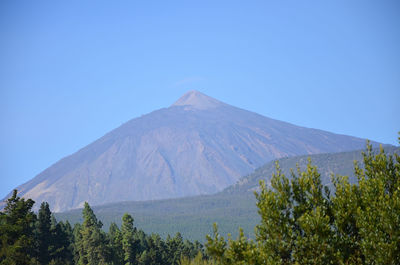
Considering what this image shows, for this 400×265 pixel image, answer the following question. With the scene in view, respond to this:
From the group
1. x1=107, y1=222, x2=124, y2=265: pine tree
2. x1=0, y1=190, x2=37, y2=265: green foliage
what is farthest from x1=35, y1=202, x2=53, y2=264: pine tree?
x1=0, y1=190, x2=37, y2=265: green foliage

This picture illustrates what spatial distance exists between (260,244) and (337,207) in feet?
18.4

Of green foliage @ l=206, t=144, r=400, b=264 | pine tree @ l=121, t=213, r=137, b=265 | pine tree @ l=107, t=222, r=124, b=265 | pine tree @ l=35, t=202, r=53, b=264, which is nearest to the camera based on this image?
green foliage @ l=206, t=144, r=400, b=264

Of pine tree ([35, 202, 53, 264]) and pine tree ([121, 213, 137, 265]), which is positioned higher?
pine tree ([35, 202, 53, 264])

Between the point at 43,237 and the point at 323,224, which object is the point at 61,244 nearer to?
the point at 43,237

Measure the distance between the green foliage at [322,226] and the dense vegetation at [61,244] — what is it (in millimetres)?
29388

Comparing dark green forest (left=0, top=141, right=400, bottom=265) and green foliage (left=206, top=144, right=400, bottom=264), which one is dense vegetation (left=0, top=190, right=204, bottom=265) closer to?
dark green forest (left=0, top=141, right=400, bottom=265)

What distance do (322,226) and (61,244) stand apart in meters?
75.5

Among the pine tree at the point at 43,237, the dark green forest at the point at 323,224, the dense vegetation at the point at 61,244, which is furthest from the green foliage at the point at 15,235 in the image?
the dark green forest at the point at 323,224

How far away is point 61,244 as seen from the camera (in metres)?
104

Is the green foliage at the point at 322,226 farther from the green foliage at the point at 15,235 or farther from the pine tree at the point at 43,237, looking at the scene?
the pine tree at the point at 43,237

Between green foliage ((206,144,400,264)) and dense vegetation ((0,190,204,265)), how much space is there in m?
29.4

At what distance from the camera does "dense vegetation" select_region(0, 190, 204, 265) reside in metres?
67.8

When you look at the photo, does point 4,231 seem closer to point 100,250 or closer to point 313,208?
point 100,250

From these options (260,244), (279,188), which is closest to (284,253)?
(260,244)
